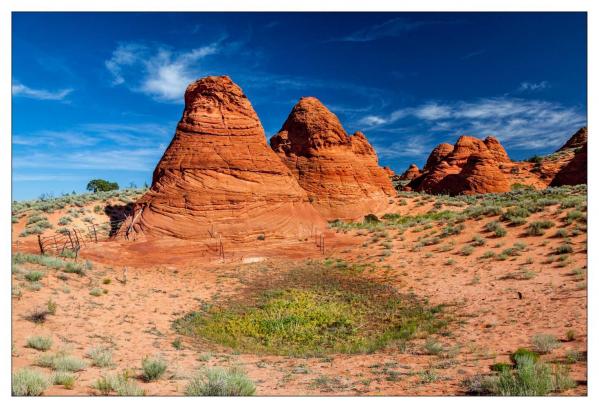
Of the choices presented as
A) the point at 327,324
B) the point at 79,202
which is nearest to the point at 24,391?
the point at 327,324

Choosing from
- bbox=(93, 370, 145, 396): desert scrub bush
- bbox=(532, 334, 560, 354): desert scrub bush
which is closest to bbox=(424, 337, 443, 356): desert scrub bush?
bbox=(532, 334, 560, 354): desert scrub bush

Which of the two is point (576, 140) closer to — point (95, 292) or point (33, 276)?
point (95, 292)

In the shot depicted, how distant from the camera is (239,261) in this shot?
22.2 m

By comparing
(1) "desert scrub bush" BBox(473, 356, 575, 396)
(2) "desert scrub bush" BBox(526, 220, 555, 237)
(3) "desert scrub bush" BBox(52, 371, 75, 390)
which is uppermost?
(2) "desert scrub bush" BBox(526, 220, 555, 237)

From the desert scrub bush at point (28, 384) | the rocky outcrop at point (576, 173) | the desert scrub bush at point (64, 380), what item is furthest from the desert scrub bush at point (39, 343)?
the rocky outcrop at point (576, 173)

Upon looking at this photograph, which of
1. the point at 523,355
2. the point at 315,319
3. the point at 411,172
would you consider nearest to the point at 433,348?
the point at 523,355

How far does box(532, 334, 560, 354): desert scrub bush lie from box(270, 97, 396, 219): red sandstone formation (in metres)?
30.1

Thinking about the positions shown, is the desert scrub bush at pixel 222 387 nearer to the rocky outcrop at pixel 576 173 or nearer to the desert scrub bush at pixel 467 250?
the desert scrub bush at pixel 467 250

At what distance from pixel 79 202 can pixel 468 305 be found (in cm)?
3774

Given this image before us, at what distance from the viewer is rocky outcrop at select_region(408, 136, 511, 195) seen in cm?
5166

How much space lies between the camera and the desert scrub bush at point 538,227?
60.3 ft

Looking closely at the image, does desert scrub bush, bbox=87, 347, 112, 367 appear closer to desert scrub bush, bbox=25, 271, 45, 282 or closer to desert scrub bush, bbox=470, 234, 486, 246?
desert scrub bush, bbox=25, 271, 45, 282

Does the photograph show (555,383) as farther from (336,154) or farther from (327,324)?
(336,154)

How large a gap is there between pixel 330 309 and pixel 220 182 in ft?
55.6
